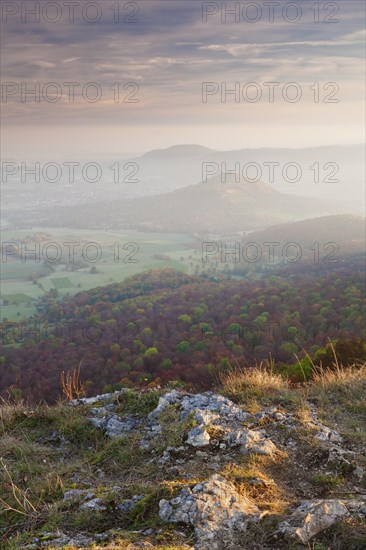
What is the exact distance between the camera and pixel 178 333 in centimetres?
4288

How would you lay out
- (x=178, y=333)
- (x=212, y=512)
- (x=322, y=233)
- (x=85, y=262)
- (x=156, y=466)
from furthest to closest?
(x=322, y=233)
(x=85, y=262)
(x=178, y=333)
(x=156, y=466)
(x=212, y=512)

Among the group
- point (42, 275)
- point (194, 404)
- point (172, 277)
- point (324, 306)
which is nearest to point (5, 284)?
point (42, 275)

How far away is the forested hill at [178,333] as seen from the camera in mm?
31031

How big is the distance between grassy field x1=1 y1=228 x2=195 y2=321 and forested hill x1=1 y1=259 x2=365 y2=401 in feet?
70.1

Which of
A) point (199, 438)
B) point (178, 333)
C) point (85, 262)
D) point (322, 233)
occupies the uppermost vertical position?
point (199, 438)

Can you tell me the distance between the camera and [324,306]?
40625 millimetres

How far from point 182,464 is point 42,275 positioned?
104044 mm

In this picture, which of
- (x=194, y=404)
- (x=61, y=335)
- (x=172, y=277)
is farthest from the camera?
(x=172, y=277)

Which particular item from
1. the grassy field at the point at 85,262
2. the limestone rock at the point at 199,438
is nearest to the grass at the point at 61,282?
the grassy field at the point at 85,262

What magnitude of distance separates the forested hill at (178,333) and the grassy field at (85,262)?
21373mm

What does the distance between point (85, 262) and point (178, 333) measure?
273 feet

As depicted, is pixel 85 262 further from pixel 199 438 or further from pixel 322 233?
pixel 199 438

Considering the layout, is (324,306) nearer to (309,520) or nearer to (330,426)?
(330,426)

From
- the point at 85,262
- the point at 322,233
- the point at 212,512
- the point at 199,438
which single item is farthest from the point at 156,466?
the point at 322,233
